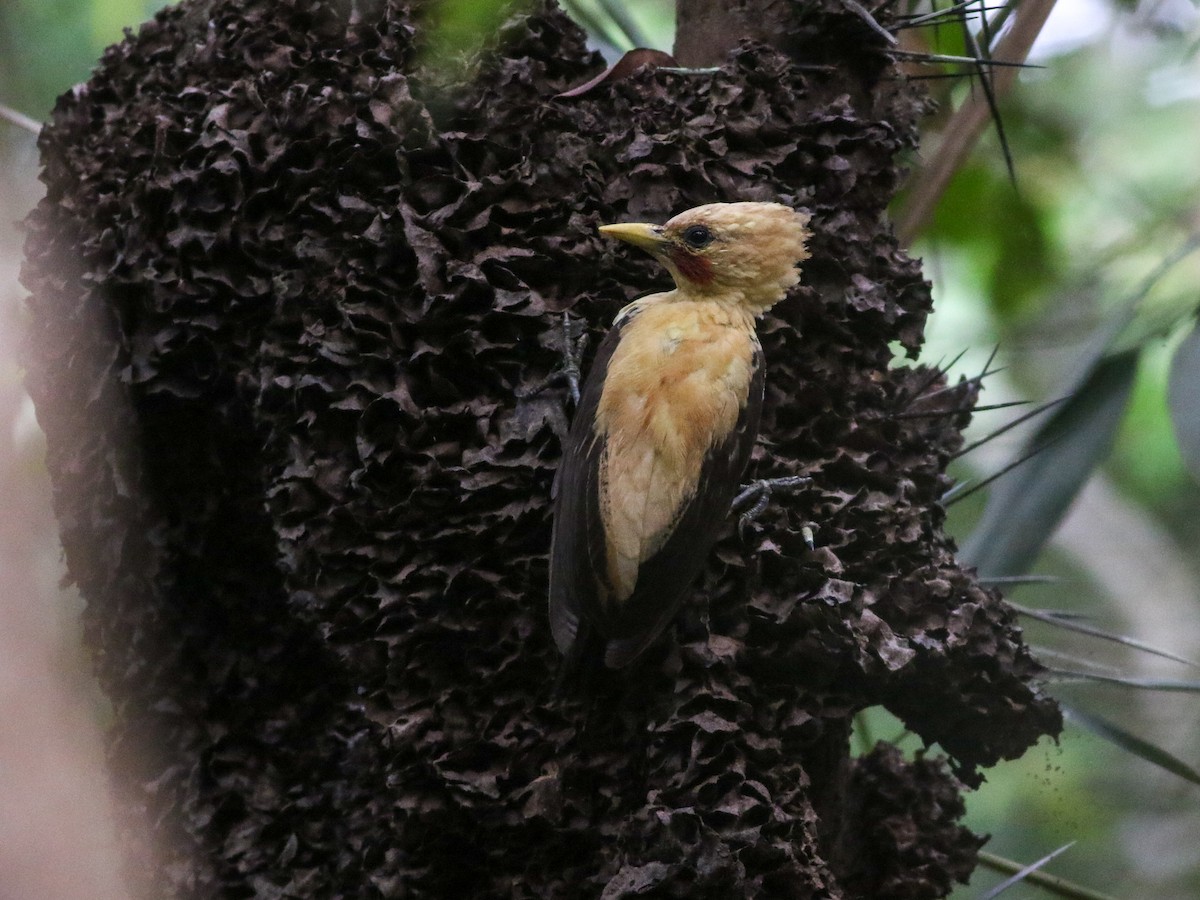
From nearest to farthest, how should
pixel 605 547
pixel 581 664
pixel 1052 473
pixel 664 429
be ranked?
pixel 581 664, pixel 605 547, pixel 664 429, pixel 1052 473

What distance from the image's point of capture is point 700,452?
96.1 inches

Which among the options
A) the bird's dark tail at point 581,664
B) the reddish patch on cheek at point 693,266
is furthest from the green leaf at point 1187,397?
the bird's dark tail at point 581,664

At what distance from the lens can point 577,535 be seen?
2281 millimetres

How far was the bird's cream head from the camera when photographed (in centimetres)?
253

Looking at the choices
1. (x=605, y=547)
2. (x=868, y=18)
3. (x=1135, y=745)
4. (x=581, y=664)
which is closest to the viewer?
(x=581, y=664)

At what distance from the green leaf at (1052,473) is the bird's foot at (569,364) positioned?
4.55 ft

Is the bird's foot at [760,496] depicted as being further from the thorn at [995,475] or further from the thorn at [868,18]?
the thorn at [868,18]

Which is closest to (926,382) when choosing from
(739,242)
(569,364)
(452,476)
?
(739,242)

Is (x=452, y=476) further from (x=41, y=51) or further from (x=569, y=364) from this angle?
(x=41, y=51)

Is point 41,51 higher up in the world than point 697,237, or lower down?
Answer: higher up

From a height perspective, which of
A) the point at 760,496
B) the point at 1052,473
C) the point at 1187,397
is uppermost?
the point at 760,496

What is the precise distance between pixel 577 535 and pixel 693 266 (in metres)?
0.72

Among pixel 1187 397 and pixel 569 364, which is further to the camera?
pixel 1187 397

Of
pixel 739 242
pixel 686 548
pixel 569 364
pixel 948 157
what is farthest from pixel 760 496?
pixel 948 157
